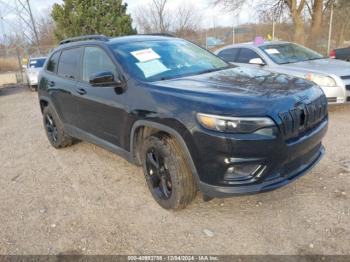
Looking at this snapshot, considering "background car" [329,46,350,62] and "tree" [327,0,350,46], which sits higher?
"tree" [327,0,350,46]

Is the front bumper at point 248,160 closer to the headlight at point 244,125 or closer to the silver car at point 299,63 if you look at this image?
the headlight at point 244,125

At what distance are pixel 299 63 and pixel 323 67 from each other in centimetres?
50

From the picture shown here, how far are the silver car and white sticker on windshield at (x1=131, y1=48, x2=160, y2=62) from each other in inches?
144

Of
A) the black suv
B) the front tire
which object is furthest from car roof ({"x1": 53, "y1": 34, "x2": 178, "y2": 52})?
the front tire

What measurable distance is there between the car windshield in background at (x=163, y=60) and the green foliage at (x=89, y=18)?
11.3 m

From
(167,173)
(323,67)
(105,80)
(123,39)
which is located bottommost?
(167,173)

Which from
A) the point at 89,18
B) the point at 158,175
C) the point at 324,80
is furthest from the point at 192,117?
the point at 89,18

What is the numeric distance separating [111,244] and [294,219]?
5.58 ft

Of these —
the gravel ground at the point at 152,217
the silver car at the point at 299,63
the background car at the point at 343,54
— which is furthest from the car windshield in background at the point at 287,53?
the background car at the point at 343,54

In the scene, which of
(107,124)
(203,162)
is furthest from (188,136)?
(107,124)

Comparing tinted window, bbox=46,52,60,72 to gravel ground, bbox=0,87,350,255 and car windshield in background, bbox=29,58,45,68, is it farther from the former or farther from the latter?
car windshield in background, bbox=29,58,45,68

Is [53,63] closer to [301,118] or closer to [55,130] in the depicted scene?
[55,130]

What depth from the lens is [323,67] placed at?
6512mm

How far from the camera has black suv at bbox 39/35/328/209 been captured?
2668mm
